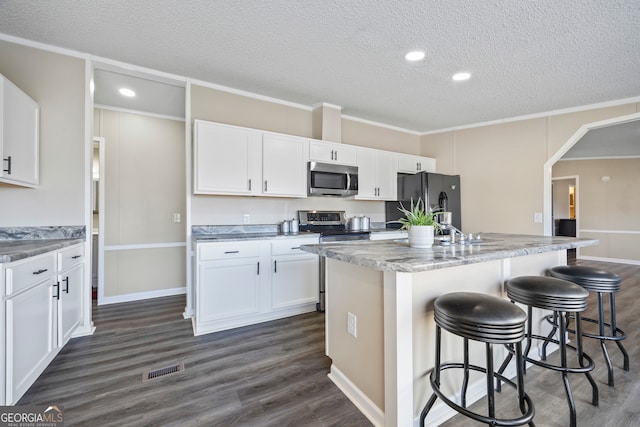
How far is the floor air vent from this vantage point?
201cm

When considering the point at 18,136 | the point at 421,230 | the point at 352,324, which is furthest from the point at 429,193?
the point at 18,136

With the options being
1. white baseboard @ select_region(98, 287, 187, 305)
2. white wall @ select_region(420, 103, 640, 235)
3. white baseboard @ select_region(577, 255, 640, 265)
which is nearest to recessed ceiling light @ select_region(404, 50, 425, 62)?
white wall @ select_region(420, 103, 640, 235)

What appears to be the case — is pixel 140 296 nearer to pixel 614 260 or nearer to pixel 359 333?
pixel 359 333

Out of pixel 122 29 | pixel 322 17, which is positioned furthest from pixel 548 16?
pixel 122 29

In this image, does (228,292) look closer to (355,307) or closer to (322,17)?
(355,307)

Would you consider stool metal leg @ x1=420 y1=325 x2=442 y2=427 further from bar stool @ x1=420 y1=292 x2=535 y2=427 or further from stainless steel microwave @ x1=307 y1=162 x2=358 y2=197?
stainless steel microwave @ x1=307 y1=162 x2=358 y2=197

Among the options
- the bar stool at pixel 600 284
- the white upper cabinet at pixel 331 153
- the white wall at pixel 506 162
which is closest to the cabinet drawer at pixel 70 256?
the white upper cabinet at pixel 331 153

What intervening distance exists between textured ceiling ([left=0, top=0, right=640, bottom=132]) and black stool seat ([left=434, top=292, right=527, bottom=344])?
6.47 ft

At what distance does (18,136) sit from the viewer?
2205 mm

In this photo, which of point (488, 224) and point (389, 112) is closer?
point (389, 112)

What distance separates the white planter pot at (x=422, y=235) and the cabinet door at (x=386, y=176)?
8.14 ft

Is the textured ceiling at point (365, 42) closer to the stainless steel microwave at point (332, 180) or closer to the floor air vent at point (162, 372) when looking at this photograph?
the stainless steel microwave at point (332, 180)

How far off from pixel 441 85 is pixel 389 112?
995 mm

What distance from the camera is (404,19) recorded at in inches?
83.4
